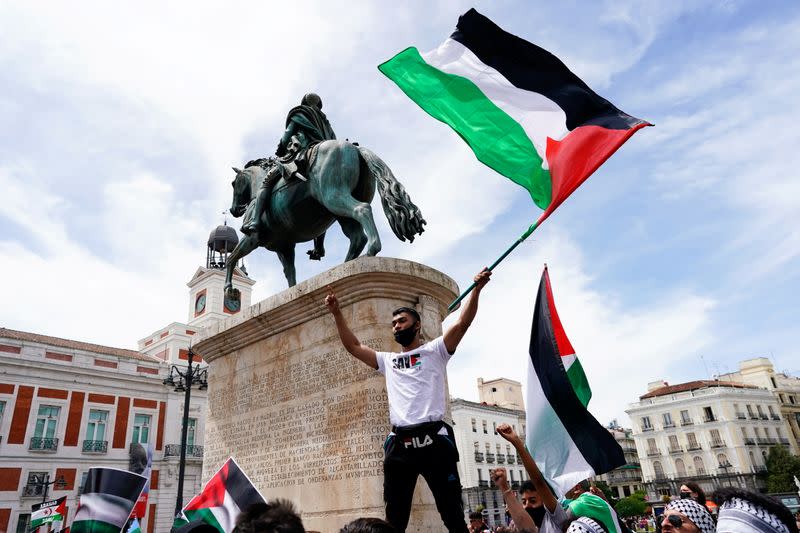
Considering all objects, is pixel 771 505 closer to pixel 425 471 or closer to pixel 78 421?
pixel 425 471

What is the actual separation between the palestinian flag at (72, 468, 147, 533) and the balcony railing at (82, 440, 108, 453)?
120 ft

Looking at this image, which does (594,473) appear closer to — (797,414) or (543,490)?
(543,490)

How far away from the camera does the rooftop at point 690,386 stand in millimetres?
68875

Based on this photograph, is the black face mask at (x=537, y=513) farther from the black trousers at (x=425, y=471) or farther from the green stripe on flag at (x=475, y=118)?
the green stripe on flag at (x=475, y=118)

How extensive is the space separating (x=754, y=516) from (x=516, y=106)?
11.8 ft

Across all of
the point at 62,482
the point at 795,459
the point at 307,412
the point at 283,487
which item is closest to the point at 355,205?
the point at 307,412

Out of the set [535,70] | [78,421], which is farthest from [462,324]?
[78,421]

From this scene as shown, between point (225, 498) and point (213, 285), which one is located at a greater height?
point (213, 285)

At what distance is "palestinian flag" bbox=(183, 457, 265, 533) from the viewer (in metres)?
3.45

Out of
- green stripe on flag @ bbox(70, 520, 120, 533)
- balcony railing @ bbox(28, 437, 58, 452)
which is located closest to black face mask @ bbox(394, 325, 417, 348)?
green stripe on flag @ bbox(70, 520, 120, 533)

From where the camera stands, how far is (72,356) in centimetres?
3556

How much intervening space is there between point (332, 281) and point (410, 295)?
832mm

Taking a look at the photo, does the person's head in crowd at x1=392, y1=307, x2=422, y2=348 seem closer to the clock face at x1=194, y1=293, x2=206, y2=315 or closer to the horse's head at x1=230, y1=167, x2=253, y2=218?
the horse's head at x1=230, y1=167, x2=253, y2=218

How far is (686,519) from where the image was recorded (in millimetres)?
2965
